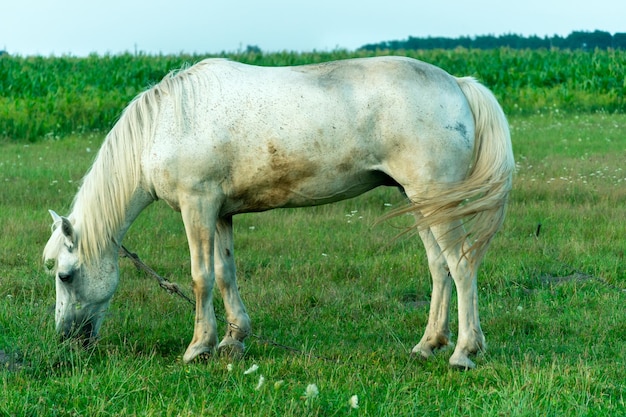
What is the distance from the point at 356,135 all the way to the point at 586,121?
49.7 ft

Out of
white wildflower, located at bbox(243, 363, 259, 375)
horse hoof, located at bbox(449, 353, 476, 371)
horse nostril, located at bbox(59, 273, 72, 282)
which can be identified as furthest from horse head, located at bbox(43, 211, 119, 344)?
horse hoof, located at bbox(449, 353, 476, 371)

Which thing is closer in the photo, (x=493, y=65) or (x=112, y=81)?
(x=112, y=81)

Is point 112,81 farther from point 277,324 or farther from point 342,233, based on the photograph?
point 277,324

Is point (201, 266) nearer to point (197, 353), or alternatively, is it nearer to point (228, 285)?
point (228, 285)

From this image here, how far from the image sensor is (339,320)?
265 inches

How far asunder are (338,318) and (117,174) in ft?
7.02

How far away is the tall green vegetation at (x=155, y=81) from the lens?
1945 centimetres

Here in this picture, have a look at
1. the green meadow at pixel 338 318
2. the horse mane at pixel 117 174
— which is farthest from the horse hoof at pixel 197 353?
the horse mane at pixel 117 174

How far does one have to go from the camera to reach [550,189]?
1143 cm

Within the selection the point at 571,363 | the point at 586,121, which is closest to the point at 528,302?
the point at 571,363

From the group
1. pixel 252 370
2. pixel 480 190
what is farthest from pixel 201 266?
pixel 480 190

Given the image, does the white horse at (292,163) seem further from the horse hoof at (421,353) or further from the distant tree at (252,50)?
the distant tree at (252,50)

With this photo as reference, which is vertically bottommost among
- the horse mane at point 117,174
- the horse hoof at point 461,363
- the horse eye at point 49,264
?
the horse hoof at point 461,363

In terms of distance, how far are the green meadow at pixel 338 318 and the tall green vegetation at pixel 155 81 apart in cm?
665
